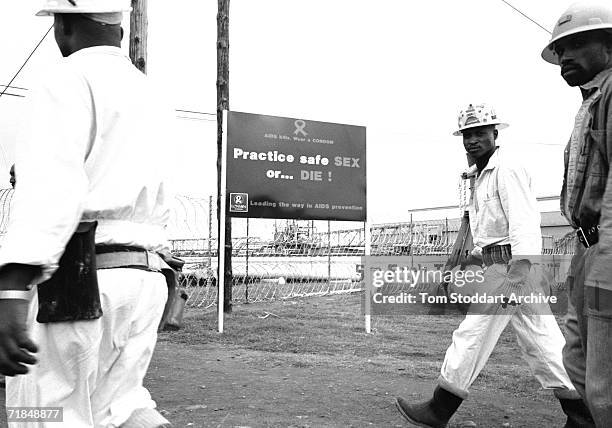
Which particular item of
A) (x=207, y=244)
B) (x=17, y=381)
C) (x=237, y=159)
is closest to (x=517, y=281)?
(x=17, y=381)

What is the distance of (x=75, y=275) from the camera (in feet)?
7.11

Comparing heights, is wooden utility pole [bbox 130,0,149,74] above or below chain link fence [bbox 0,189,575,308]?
above

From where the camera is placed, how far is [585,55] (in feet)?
10.7

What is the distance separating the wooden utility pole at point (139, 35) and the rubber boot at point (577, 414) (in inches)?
257

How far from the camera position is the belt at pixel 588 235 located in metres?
3.16

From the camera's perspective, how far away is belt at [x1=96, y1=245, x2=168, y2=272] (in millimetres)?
2279

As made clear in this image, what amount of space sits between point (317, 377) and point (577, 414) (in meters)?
2.49

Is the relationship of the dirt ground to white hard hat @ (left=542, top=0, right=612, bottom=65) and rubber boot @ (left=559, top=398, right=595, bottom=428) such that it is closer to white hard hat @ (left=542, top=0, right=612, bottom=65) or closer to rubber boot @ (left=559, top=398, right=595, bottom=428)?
rubber boot @ (left=559, top=398, right=595, bottom=428)

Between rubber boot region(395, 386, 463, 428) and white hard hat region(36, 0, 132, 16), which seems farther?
rubber boot region(395, 386, 463, 428)

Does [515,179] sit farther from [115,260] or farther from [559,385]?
[115,260]

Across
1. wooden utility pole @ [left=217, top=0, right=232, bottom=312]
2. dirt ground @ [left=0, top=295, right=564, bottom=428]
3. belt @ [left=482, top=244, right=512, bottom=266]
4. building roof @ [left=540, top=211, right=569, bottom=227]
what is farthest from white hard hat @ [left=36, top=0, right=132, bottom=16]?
building roof @ [left=540, top=211, right=569, bottom=227]

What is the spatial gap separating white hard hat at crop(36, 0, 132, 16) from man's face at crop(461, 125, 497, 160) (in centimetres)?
317

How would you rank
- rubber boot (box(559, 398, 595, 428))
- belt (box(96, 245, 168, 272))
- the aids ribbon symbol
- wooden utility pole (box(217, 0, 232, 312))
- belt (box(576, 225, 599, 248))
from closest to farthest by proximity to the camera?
Result: belt (box(96, 245, 168, 272)) → belt (box(576, 225, 599, 248)) → rubber boot (box(559, 398, 595, 428)) → the aids ribbon symbol → wooden utility pole (box(217, 0, 232, 312))

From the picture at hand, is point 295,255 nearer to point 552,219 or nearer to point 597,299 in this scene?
point 597,299
